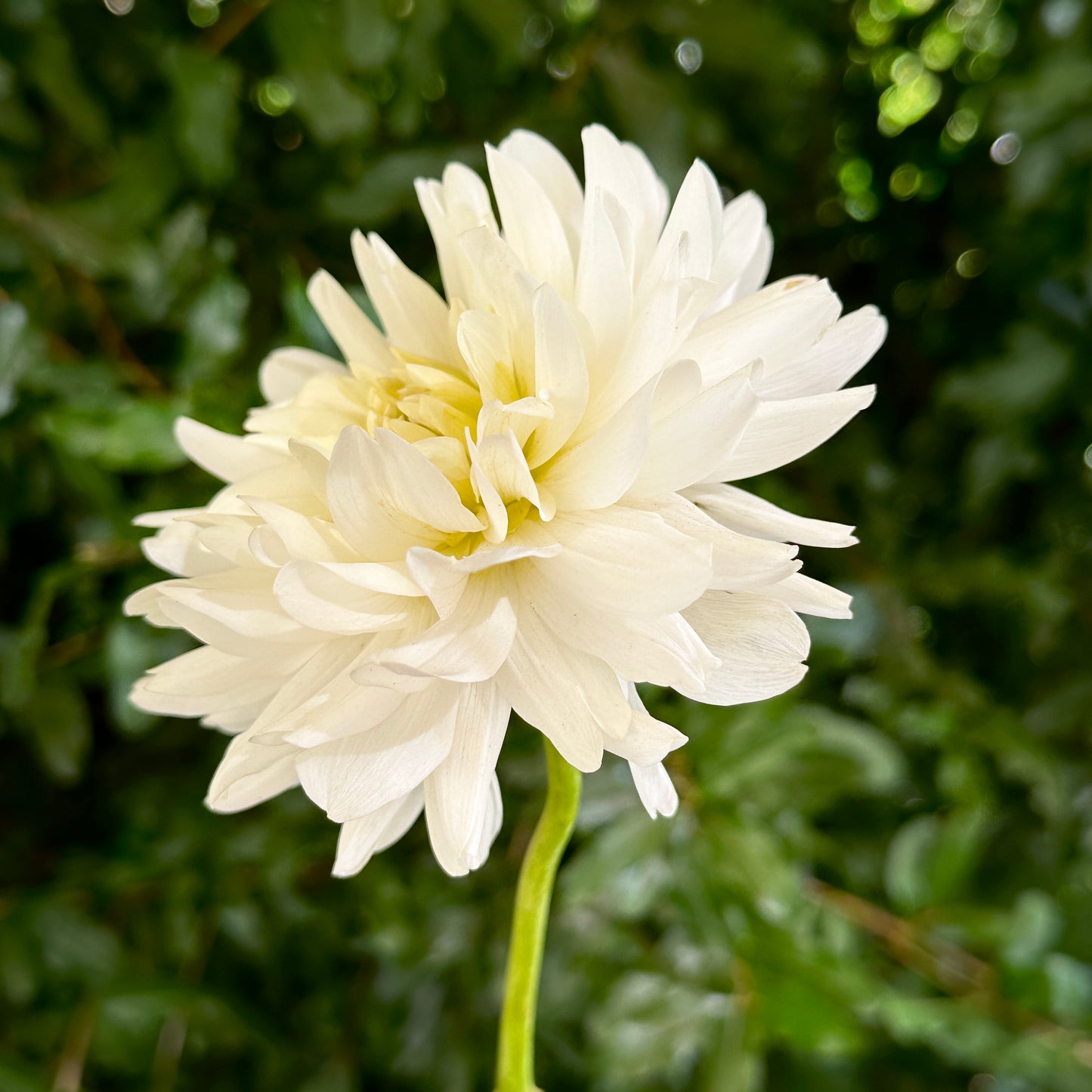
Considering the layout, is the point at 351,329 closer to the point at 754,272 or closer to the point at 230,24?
the point at 754,272

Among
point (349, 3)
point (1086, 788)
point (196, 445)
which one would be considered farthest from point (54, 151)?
point (1086, 788)

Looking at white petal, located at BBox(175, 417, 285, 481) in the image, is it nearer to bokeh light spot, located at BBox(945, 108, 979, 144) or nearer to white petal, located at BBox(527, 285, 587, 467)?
white petal, located at BBox(527, 285, 587, 467)

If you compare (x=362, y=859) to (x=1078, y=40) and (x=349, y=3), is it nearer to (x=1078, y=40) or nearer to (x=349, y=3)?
(x=349, y=3)

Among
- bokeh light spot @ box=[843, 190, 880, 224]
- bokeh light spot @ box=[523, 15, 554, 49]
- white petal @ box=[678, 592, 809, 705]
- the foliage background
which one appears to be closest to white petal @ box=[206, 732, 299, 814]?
white petal @ box=[678, 592, 809, 705]

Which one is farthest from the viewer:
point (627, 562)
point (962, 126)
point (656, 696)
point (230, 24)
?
point (962, 126)

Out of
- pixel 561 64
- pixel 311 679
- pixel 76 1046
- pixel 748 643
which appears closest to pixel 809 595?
pixel 748 643

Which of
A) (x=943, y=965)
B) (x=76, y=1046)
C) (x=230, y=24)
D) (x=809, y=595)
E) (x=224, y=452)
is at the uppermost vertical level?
(x=230, y=24)

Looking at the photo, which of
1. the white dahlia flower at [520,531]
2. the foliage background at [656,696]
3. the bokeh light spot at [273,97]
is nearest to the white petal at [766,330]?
the white dahlia flower at [520,531]

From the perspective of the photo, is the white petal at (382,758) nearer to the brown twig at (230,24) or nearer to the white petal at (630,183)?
the white petal at (630,183)
